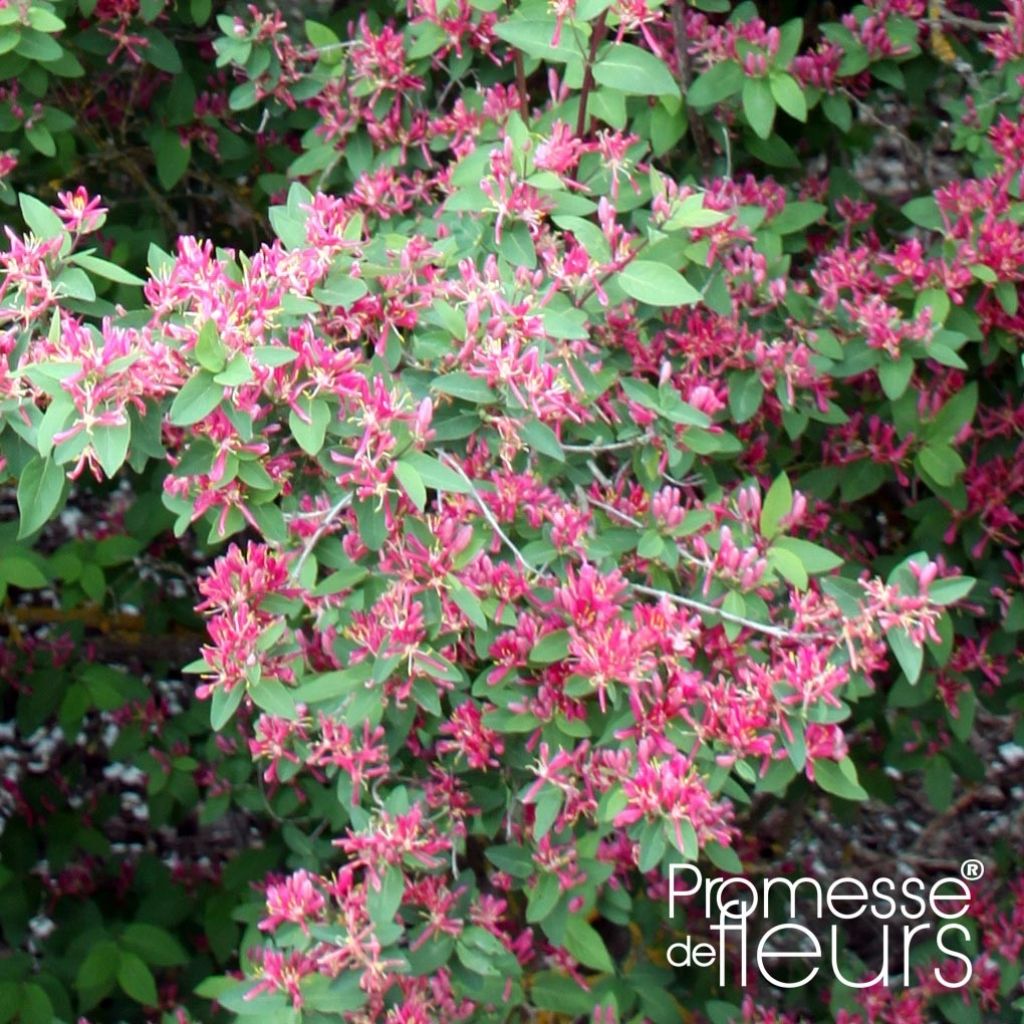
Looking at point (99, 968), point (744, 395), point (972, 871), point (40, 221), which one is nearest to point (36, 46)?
point (40, 221)

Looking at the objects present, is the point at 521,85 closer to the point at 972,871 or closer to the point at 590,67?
the point at 590,67

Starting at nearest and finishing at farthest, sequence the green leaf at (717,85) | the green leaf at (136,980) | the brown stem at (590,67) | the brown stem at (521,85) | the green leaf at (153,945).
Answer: the brown stem at (590,67) < the brown stem at (521,85) < the green leaf at (717,85) < the green leaf at (136,980) < the green leaf at (153,945)

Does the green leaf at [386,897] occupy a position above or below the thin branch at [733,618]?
below

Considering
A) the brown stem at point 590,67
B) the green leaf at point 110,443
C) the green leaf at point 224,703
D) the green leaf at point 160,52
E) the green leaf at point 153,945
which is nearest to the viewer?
the green leaf at point 110,443

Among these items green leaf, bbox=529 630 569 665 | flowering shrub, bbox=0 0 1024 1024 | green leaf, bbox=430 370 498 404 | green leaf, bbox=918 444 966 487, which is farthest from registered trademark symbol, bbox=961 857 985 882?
green leaf, bbox=430 370 498 404

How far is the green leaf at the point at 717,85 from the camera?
7.00ft

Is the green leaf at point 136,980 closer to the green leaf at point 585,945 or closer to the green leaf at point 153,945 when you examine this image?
the green leaf at point 153,945

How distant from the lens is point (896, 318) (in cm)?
205

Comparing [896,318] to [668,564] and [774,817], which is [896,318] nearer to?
[668,564]

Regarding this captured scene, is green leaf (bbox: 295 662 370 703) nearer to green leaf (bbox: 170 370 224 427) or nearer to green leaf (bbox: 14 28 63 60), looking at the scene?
green leaf (bbox: 170 370 224 427)

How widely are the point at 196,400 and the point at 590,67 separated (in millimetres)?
693

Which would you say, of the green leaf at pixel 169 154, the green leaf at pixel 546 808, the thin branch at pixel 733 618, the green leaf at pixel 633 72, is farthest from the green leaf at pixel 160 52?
the green leaf at pixel 546 808

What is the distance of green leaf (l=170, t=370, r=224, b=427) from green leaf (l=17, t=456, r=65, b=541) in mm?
144

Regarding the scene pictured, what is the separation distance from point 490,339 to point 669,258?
1.04 feet
